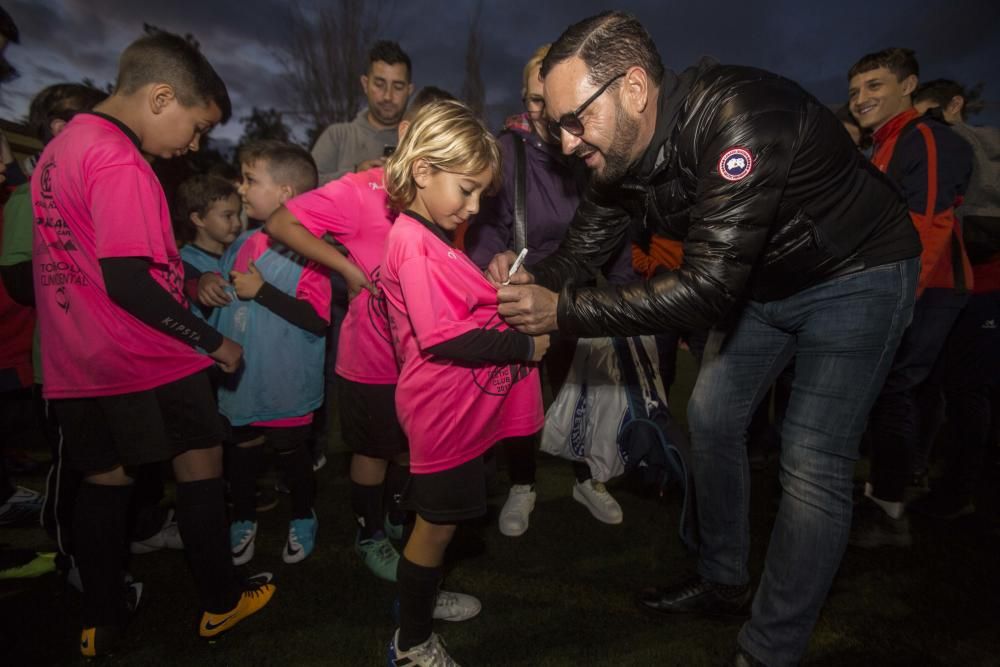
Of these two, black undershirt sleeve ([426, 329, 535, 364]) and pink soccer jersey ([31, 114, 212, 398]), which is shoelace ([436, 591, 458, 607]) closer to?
black undershirt sleeve ([426, 329, 535, 364])

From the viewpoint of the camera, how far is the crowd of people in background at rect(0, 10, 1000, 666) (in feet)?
5.18

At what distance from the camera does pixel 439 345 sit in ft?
5.06

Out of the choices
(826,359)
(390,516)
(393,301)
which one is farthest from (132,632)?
(826,359)

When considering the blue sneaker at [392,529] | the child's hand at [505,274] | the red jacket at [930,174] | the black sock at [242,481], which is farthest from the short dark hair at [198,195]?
the red jacket at [930,174]

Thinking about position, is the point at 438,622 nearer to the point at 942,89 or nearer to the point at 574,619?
the point at 574,619

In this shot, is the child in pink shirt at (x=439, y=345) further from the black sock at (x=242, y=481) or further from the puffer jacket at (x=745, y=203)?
the black sock at (x=242, y=481)

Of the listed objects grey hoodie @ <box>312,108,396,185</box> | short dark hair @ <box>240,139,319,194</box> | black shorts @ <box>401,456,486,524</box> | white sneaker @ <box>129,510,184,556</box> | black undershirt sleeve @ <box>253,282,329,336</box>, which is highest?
grey hoodie @ <box>312,108,396,185</box>

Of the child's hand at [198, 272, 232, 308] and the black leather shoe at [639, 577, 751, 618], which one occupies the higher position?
the child's hand at [198, 272, 232, 308]

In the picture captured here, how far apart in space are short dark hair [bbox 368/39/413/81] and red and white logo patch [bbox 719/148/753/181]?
123 inches

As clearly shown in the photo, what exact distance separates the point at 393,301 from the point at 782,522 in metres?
1.46

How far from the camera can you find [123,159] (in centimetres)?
162

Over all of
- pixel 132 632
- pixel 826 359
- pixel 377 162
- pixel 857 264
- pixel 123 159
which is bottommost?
pixel 132 632

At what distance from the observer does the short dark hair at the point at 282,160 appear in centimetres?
272

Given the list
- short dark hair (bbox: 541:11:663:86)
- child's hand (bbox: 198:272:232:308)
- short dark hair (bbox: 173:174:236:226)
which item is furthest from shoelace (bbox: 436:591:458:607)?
short dark hair (bbox: 173:174:236:226)
